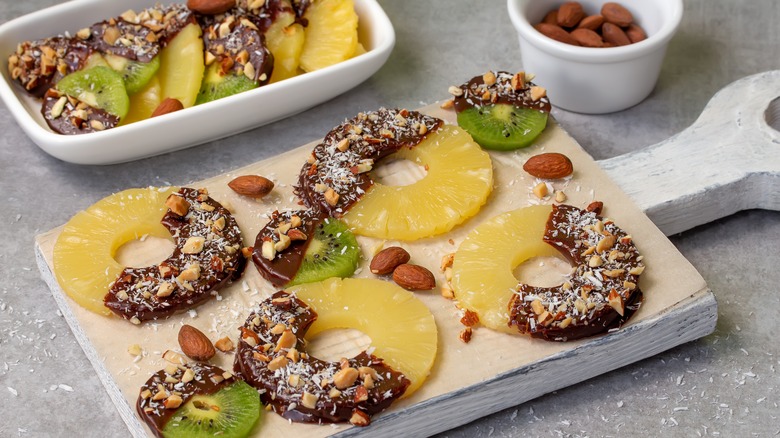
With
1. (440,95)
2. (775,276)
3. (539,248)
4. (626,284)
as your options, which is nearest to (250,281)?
(539,248)

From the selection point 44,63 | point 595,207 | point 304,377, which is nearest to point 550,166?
point 595,207

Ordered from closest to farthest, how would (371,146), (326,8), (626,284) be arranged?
(626,284)
(371,146)
(326,8)

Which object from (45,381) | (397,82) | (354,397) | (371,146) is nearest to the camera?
(354,397)

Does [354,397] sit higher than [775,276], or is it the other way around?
[354,397]

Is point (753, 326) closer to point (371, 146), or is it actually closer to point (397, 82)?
point (371, 146)

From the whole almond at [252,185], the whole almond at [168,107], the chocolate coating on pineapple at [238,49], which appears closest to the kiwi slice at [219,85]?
the chocolate coating on pineapple at [238,49]

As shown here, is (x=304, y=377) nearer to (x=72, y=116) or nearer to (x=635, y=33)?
(x=72, y=116)
